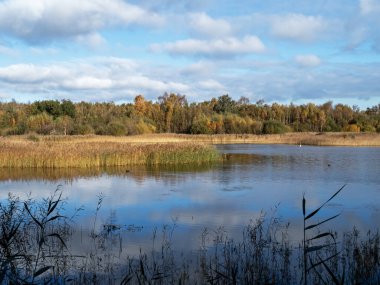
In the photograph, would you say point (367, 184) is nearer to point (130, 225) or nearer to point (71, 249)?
point (130, 225)

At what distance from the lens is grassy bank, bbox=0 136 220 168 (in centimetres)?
1869

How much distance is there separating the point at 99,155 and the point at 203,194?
873 centimetres

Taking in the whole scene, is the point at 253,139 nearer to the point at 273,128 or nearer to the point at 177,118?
the point at 273,128

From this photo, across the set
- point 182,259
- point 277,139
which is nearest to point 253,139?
point 277,139

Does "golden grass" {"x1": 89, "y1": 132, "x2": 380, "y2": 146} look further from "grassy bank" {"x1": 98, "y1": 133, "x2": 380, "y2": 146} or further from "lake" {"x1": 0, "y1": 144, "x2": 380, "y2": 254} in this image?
"lake" {"x1": 0, "y1": 144, "x2": 380, "y2": 254}

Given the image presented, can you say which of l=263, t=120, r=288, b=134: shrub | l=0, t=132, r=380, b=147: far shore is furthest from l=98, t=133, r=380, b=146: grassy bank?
l=263, t=120, r=288, b=134: shrub

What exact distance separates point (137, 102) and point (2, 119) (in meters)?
23.8

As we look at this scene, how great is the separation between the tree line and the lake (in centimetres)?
2511

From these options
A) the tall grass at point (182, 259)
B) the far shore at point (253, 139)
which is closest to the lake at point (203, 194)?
the tall grass at point (182, 259)

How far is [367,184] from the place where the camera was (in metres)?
13.4

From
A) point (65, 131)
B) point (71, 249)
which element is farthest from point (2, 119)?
point (71, 249)

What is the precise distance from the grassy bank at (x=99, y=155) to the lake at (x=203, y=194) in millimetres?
1433

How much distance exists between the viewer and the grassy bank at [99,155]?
18.7 metres

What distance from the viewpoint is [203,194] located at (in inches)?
465
